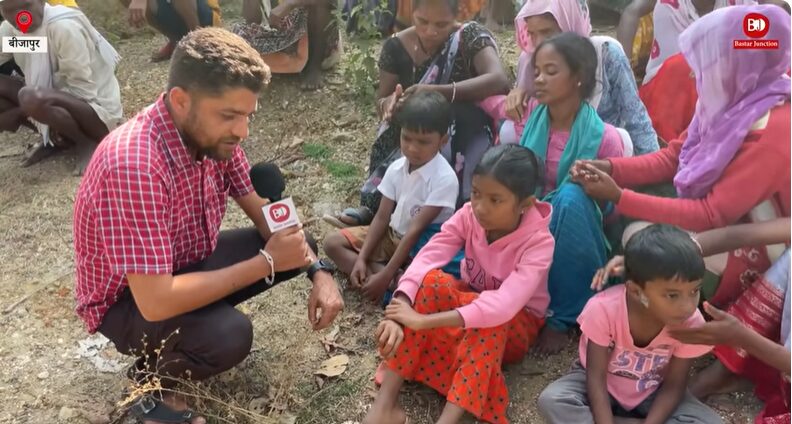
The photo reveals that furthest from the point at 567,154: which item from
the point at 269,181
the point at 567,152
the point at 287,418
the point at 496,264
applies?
the point at 287,418

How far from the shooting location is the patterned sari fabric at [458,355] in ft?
8.10

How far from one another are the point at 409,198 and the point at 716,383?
4.99ft

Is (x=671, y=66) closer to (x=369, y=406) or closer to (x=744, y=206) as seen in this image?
(x=744, y=206)

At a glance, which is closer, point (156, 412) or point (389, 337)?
point (389, 337)

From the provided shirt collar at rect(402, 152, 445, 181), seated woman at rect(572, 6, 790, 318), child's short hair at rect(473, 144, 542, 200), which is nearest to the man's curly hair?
child's short hair at rect(473, 144, 542, 200)

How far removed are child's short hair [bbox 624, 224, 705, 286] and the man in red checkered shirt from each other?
1.12 meters

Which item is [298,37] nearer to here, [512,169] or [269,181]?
[269,181]

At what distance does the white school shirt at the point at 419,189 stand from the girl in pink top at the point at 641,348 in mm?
988

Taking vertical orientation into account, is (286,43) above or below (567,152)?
below

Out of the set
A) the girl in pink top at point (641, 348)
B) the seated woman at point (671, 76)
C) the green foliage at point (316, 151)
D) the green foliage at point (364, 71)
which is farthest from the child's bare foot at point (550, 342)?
the green foliage at point (364, 71)

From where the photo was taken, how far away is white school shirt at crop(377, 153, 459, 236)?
3178 millimetres

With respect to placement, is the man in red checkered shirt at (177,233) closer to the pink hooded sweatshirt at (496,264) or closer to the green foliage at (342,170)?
the pink hooded sweatshirt at (496,264)

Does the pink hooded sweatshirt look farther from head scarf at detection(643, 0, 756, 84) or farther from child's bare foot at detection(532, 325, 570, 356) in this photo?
head scarf at detection(643, 0, 756, 84)

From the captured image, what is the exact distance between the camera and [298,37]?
5.20m
